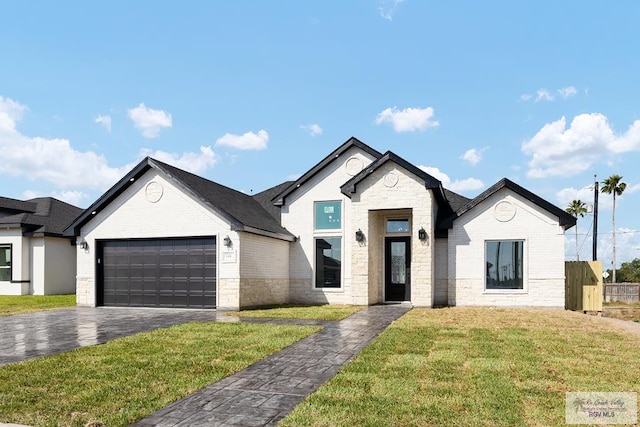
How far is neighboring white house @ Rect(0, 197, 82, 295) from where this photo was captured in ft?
76.5

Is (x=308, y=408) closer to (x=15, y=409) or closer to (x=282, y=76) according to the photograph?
(x=15, y=409)

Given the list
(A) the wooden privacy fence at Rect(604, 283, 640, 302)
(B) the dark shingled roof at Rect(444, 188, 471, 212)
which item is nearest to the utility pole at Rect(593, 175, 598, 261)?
(A) the wooden privacy fence at Rect(604, 283, 640, 302)

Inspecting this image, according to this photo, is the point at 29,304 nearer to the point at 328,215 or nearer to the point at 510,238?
the point at 328,215

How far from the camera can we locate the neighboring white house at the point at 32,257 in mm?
23312

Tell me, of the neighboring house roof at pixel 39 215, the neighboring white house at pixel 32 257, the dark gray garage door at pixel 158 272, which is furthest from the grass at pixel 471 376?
the neighboring house roof at pixel 39 215

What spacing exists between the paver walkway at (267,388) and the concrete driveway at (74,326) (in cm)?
420

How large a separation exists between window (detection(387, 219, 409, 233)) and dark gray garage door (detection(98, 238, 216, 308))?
7.02 m

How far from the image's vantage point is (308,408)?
5.24 metres

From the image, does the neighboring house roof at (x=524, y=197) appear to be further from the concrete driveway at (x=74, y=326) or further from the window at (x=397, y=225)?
the concrete driveway at (x=74, y=326)

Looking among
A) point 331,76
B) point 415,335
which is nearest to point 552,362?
point 415,335

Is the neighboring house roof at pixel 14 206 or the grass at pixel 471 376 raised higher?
the neighboring house roof at pixel 14 206

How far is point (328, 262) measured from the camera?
19.2 meters

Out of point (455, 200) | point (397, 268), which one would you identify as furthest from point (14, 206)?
point (455, 200)

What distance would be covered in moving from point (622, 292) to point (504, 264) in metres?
18.9
